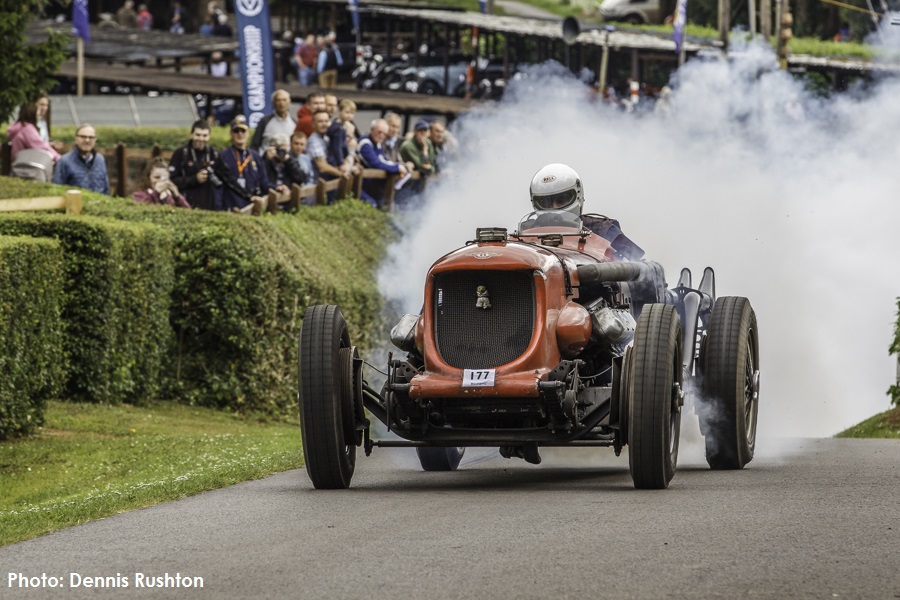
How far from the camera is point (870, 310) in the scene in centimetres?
2066

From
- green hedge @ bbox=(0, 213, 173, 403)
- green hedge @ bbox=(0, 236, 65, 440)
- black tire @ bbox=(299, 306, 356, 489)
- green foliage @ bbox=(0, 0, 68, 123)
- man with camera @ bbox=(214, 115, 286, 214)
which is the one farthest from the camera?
green foliage @ bbox=(0, 0, 68, 123)

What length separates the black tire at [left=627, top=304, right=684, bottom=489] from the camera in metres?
10.5

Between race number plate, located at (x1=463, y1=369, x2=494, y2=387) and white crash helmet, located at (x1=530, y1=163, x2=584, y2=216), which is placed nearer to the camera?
race number plate, located at (x1=463, y1=369, x2=494, y2=387)

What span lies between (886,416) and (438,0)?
62.6m

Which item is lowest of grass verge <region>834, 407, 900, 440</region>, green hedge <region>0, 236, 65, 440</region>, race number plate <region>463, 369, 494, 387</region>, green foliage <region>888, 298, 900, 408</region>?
grass verge <region>834, 407, 900, 440</region>

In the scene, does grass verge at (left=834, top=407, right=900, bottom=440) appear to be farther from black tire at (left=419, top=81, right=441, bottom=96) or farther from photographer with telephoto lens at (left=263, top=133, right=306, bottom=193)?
Result: black tire at (left=419, top=81, right=441, bottom=96)

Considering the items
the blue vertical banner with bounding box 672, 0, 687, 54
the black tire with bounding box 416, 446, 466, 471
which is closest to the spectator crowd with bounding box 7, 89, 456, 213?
the black tire with bounding box 416, 446, 466, 471

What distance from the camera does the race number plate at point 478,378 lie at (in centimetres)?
1084

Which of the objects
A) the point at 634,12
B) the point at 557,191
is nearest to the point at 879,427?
the point at 557,191

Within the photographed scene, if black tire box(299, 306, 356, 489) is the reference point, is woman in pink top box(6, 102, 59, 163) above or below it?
above

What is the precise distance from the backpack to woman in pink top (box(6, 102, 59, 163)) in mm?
86

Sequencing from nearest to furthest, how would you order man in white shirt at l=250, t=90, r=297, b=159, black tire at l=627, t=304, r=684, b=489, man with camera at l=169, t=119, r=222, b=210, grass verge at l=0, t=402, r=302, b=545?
grass verge at l=0, t=402, r=302, b=545, black tire at l=627, t=304, r=684, b=489, man with camera at l=169, t=119, r=222, b=210, man in white shirt at l=250, t=90, r=297, b=159

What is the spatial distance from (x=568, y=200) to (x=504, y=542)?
498 cm

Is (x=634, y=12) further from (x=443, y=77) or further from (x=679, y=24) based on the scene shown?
(x=679, y=24)
